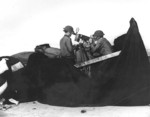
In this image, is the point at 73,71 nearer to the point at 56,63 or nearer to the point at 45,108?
the point at 56,63

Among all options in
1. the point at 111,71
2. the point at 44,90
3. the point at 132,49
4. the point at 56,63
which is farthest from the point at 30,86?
the point at 132,49

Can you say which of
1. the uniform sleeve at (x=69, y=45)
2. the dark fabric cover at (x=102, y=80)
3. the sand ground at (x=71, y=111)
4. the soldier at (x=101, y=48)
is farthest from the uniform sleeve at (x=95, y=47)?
the sand ground at (x=71, y=111)

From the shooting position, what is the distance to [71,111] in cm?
567

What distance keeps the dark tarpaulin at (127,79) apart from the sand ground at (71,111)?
153 mm

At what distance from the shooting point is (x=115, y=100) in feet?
18.4

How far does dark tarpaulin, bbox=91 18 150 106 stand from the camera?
5.55 meters

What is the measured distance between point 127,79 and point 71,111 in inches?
43.7

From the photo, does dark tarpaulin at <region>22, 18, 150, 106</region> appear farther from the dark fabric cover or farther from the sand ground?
the sand ground

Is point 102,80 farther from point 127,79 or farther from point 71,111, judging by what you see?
point 71,111

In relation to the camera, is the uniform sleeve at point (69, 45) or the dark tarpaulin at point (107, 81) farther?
the uniform sleeve at point (69, 45)

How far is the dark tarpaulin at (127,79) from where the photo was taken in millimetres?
5551

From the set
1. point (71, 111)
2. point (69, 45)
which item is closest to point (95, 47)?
point (69, 45)

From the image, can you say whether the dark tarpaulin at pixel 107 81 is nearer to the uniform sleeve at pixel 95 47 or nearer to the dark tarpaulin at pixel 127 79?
the dark tarpaulin at pixel 127 79

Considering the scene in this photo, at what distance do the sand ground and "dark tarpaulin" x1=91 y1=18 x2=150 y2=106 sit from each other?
15cm
